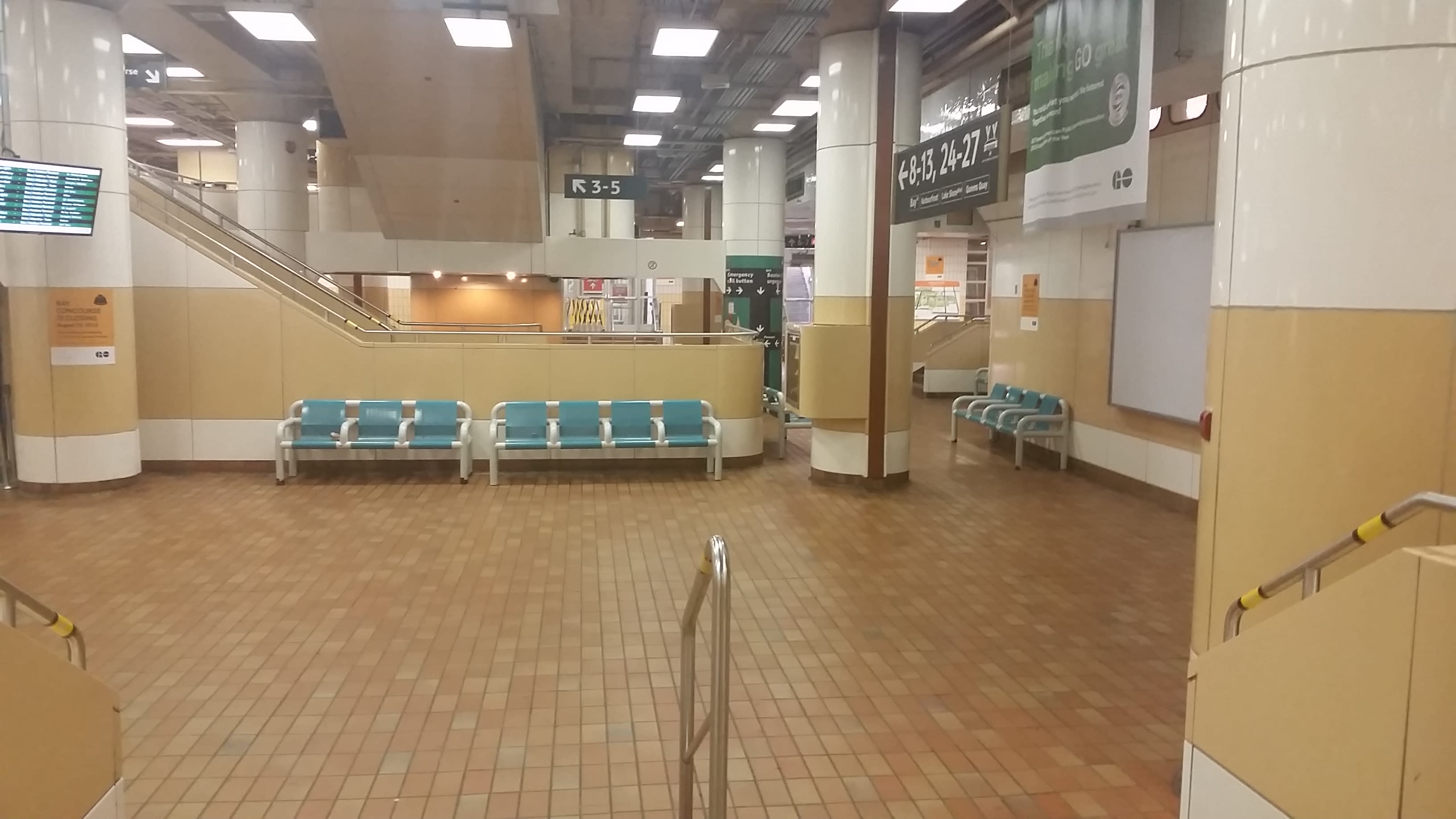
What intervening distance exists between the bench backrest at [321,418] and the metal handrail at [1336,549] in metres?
8.37

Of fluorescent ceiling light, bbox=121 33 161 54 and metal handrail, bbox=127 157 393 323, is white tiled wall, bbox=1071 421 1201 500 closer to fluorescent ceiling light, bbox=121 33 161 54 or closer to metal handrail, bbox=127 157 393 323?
metal handrail, bbox=127 157 393 323

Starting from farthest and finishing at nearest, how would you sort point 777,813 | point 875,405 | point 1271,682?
point 875,405
point 777,813
point 1271,682

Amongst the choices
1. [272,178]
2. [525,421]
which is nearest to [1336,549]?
[525,421]

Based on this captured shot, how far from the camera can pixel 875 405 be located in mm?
9188

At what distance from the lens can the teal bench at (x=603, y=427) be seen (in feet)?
30.7

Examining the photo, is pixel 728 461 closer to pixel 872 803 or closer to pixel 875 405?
pixel 875 405

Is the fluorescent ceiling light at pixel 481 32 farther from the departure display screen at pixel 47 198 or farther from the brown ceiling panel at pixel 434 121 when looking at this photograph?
the departure display screen at pixel 47 198

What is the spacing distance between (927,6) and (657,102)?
564 cm

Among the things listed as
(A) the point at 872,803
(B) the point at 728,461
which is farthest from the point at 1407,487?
(B) the point at 728,461

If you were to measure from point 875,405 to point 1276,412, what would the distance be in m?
6.00

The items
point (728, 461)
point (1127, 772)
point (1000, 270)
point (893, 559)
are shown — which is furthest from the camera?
point (1000, 270)

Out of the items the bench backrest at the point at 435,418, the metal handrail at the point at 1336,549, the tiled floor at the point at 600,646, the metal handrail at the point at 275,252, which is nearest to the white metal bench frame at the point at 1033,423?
the tiled floor at the point at 600,646

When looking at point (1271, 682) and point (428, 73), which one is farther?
point (428, 73)

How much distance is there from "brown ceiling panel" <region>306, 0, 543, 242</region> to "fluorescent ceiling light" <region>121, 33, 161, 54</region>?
2.28 metres
